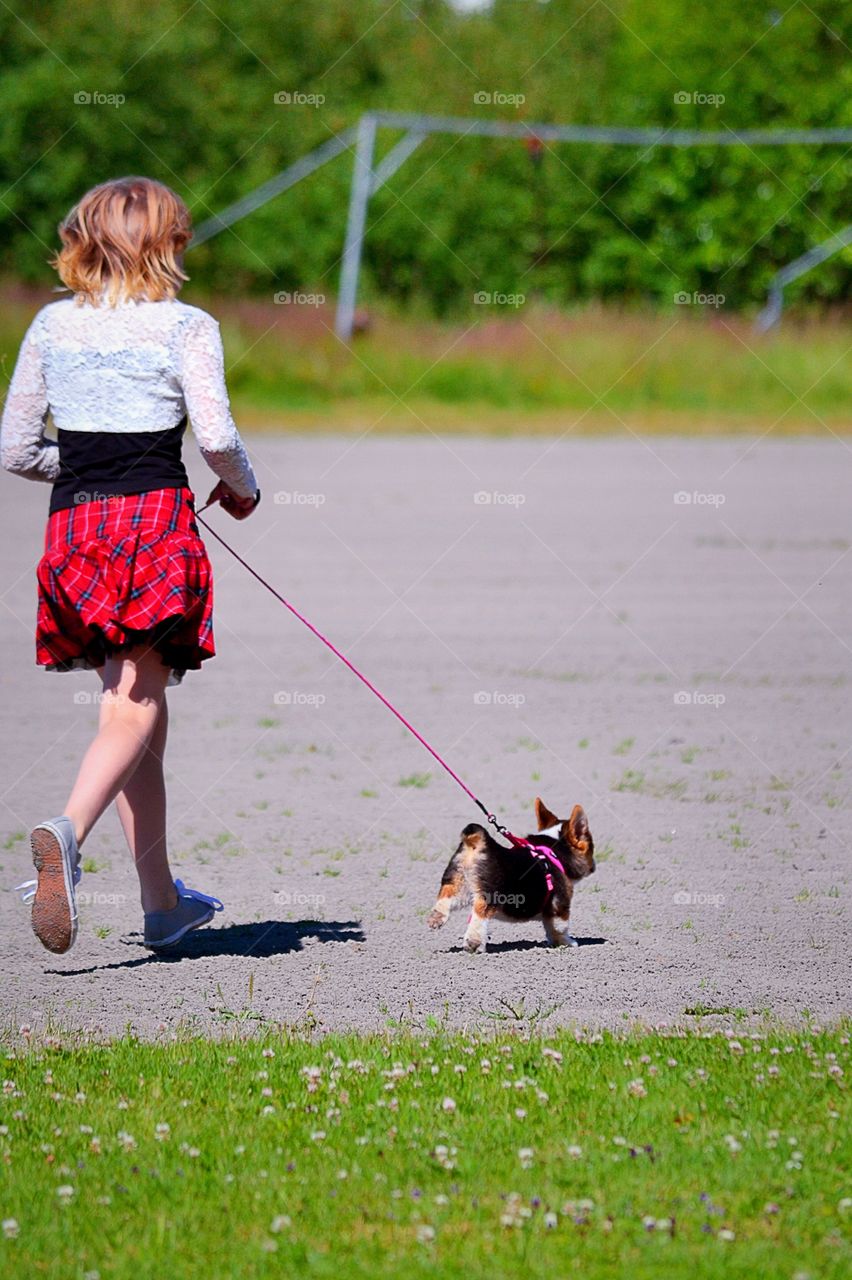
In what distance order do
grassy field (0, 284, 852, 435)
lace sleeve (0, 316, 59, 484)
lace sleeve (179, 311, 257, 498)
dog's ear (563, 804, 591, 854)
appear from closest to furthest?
lace sleeve (179, 311, 257, 498) < lace sleeve (0, 316, 59, 484) < dog's ear (563, 804, 591, 854) < grassy field (0, 284, 852, 435)

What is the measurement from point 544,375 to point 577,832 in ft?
58.4

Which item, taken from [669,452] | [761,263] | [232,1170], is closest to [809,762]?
[232,1170]

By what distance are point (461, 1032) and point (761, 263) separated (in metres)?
25.0

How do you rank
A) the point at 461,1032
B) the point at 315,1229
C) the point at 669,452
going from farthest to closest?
the point at 669,452, the point at 461,1032, the point at 315,1229

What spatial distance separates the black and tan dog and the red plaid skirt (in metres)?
0.99

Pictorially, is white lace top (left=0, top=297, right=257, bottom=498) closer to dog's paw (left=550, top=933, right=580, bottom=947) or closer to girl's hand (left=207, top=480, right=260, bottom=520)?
→ girl's hand (left=207, top=480, right=260, bottom=520)

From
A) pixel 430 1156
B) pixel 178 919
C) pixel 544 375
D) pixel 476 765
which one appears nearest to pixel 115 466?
pixel 178 919

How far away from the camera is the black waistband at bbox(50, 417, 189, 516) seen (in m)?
4.59

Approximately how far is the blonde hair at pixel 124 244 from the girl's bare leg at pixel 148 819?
45.8 inches

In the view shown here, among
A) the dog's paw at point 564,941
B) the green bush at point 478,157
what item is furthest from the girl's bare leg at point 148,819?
the green bush at point 478,157

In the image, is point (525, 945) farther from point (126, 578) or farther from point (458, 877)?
point (126, 578)

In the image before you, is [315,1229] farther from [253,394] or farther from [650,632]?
[253,394]

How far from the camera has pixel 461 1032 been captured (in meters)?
4.35

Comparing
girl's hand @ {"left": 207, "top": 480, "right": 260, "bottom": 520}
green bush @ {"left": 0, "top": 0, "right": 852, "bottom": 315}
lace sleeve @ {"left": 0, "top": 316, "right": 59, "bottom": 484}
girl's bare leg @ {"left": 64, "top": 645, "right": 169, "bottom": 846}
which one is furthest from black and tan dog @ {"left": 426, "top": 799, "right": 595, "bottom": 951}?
green bush @ {"left": 0, "top": 0, "right": 852, "bottom": 315}
